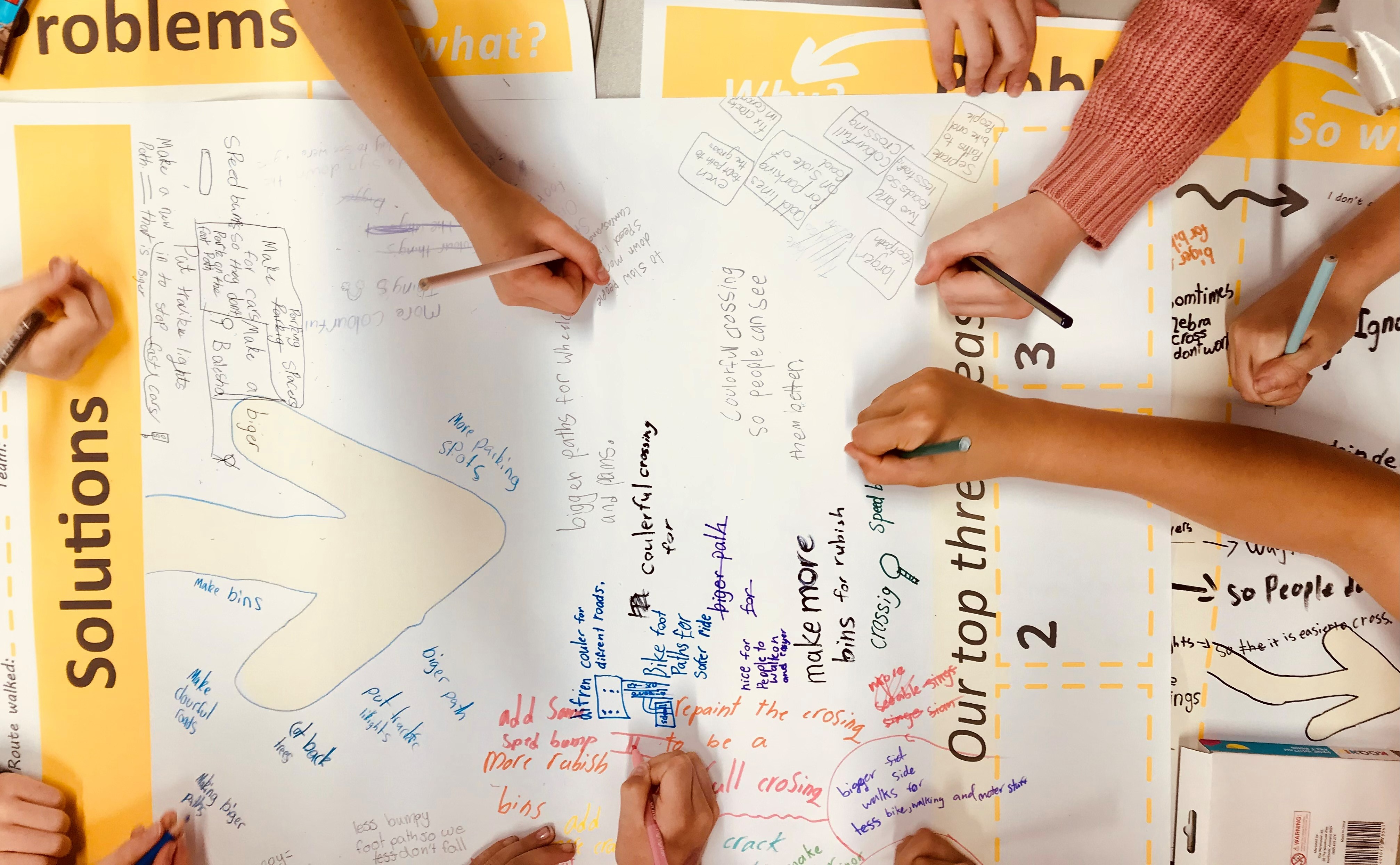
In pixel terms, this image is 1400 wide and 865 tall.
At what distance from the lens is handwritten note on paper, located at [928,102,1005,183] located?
78 cm

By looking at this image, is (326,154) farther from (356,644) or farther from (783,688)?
(783,688)

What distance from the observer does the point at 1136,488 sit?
2.43 ft

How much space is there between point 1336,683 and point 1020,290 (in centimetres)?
55

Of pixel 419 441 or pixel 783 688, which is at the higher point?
pixel 419 441

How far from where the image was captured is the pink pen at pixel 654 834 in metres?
0.72

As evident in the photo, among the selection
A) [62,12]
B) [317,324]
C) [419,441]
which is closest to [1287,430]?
[419,441]

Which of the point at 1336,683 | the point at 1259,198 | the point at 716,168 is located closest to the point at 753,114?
the point at 716,168

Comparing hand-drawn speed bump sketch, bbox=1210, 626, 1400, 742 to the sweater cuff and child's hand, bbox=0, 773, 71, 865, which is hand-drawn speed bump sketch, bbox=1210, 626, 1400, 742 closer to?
the sweater cuff

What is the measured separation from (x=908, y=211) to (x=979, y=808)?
2.02 ft

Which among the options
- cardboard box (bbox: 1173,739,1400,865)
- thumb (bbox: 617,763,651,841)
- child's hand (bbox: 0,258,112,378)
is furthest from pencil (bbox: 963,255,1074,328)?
child's hand (bbox: 0,258,112,378)

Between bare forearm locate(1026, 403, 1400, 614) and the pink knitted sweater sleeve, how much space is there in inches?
7.6

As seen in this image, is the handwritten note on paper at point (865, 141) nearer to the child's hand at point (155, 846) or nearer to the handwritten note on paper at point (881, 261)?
the handwritten note on paper at point (881, 261)

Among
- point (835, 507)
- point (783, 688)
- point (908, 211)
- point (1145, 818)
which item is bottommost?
point (1145, 818)

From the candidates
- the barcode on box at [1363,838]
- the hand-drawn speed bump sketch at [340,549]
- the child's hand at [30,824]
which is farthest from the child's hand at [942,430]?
the child's hand at [30,824]
